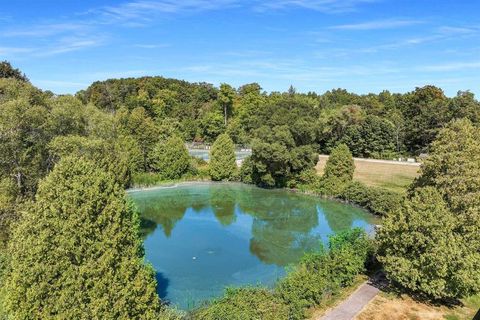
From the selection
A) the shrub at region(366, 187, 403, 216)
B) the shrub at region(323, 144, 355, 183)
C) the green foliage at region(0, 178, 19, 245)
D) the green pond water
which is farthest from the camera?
the shrub at region(323, 144, 355, 183)

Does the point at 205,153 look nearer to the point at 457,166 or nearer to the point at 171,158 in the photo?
the point at 171,158

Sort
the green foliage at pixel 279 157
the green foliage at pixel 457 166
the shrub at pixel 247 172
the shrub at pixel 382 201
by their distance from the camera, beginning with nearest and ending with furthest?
the green foliage at pixel 457 166, the shrub at pixel 382 201, the green foliage at pixel 279 157, the shrub at pixel 247 172

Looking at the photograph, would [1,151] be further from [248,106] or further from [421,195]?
[248,106]

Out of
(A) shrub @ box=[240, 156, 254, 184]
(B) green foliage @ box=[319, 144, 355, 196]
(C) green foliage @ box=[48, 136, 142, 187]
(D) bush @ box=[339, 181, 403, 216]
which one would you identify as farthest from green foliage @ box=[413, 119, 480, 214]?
(A) shrub @ box=[240, 156, 254, 184]

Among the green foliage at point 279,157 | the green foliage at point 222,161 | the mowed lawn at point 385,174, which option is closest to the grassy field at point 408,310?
the green foliage at point 279,157

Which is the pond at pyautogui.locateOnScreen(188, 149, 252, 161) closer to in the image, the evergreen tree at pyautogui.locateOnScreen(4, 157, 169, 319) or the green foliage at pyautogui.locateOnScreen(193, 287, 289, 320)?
the green foliage at pyautogui.locateOnScreen(193, 287, 289, 320)

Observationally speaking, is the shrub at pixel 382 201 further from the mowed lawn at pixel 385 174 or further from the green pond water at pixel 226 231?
the mowed lawn at pixel 385 174
